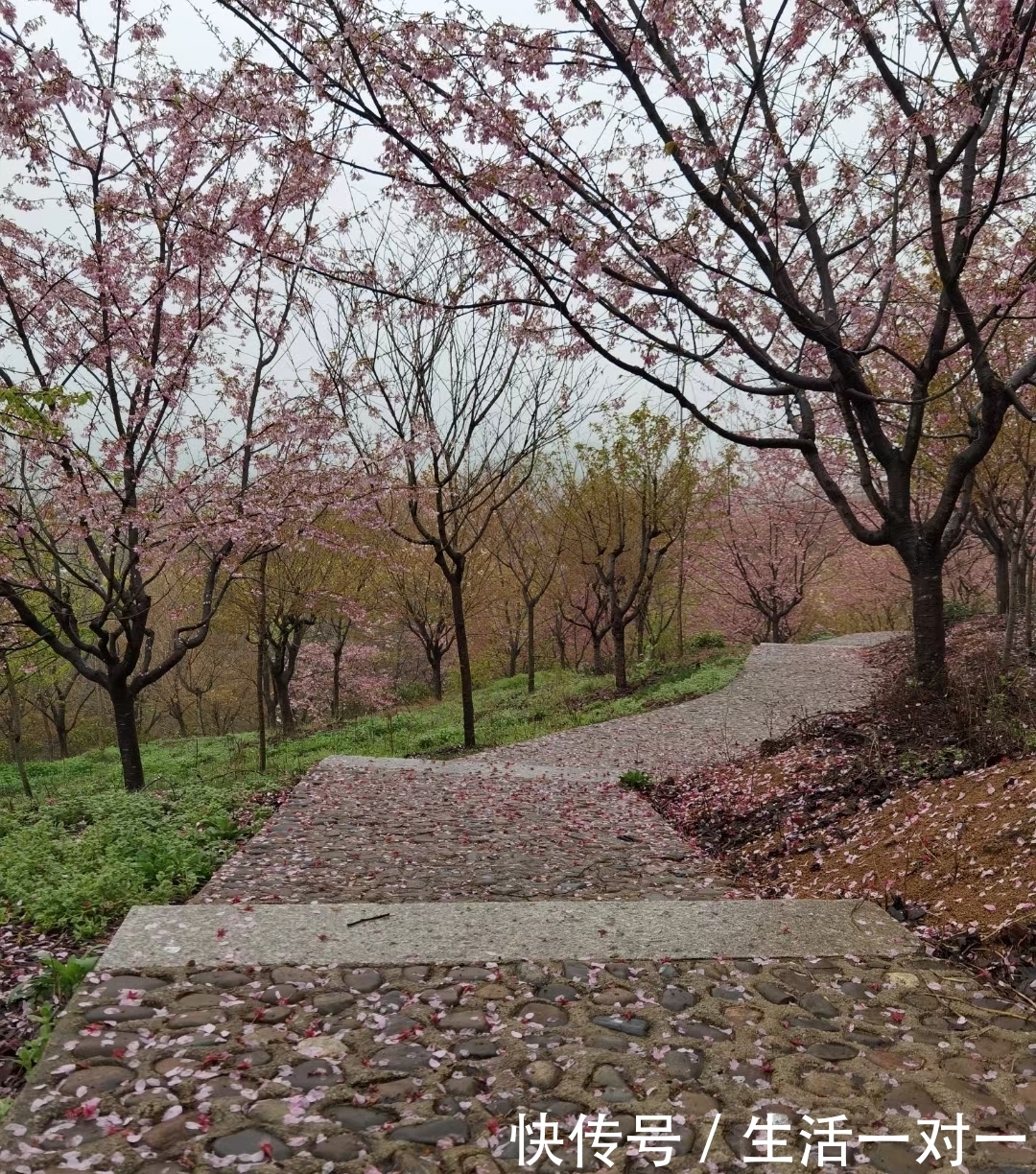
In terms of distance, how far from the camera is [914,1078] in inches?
111

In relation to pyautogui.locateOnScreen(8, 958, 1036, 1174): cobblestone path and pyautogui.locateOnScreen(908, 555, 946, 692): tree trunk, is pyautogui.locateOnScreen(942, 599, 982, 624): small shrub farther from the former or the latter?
pyautogui.locateOnScreen(8, 958, 1036, 1174): cobblestone path

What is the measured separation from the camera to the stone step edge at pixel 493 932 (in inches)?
145

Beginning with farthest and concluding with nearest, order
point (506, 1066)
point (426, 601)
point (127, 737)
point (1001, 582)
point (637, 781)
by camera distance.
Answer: point (426, 601), point (1001, 582), point (127, 737), point (637, 781), point (506, 1066)

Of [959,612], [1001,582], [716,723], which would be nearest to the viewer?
[716,723]

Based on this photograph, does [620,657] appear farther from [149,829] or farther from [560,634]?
[560,634]

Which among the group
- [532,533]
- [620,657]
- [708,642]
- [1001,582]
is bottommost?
[708,642]

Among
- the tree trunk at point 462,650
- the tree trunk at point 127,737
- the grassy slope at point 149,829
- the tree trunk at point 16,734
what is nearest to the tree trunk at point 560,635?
the grassy slope at point 149,829

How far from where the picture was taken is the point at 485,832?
22.1 ft

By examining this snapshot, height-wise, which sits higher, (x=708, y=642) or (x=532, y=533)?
(x=532, y=533)

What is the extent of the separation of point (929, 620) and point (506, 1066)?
6.45 metres

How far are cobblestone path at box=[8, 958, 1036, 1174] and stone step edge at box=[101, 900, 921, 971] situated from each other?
0.14m

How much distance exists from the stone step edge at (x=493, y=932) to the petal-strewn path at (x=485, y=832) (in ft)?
2.08

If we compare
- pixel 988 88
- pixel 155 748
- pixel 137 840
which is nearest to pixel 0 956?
pixel 137 840

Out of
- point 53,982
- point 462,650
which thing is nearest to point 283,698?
point 462,650
